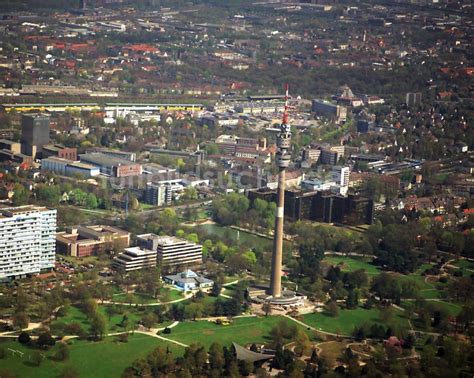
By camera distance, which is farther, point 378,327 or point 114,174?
point 114,174

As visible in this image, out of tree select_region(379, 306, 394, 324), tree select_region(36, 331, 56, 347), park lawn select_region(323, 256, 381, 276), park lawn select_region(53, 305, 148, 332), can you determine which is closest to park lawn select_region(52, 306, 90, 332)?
park lawn select_region(53, 305, 148, 332)

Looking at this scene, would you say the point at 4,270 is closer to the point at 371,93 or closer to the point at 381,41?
the point at 371,93

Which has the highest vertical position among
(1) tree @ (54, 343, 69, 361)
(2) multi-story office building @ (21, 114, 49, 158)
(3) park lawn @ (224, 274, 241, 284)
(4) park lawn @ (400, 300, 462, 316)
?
(2) multi-story office building @ (21, 114, 49, 158)

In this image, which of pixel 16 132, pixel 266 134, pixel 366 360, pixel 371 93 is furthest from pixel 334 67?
pixel 366 360

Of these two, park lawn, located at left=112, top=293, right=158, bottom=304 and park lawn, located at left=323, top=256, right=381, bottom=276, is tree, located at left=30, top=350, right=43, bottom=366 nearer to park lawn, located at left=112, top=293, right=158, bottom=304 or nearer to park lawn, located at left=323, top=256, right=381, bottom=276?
park lawn, located at left=112, top=293, right=158, bottom=304

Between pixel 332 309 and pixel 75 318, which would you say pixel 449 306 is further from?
pixel 75 318

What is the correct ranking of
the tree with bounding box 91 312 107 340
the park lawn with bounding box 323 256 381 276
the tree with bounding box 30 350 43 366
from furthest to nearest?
the park lawn with bounding box 323 256 381 276, the tree with bounding box 91 312 107 340, the tree with bounding box 30 350 43 366
